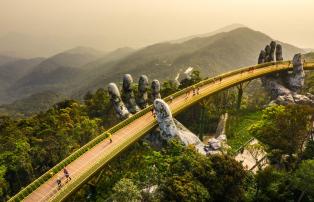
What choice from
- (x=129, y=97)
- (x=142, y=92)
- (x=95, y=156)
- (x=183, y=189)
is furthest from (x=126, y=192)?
(x=142, y=92)

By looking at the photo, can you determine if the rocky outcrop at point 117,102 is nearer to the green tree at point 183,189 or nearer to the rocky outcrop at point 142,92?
the rocky outcrop at point 142,92

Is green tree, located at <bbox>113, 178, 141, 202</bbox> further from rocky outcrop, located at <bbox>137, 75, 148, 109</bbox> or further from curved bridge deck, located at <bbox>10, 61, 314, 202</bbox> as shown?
rocky outcrop, located at <bbox>137, 75, 148, 109</bbox>

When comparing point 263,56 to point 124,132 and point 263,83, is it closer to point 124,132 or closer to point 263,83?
point 263,83

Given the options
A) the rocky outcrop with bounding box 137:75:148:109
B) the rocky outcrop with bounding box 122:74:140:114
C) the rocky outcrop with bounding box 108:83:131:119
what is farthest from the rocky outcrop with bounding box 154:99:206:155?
the rocky outcrop with bounding box 122:74:140:114

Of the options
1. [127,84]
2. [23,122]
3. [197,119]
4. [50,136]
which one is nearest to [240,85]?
[197,119]

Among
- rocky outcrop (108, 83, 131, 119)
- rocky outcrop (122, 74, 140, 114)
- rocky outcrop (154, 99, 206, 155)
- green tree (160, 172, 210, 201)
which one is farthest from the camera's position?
rocky outcrop (122, 74, 140, 114)

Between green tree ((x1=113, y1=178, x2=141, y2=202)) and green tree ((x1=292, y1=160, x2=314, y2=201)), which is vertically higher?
green tree ((x1=113, y1=178, x2=141, y2=202))

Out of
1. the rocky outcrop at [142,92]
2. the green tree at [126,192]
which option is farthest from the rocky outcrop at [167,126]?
the green tree at [126,192]

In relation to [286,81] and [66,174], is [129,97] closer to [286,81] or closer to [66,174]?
[66,174]
